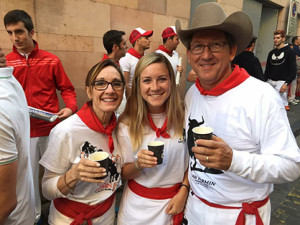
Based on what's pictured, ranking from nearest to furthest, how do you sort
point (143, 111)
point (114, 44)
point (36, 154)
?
point (143, 111) < point (36, 154) < point (114, 44)

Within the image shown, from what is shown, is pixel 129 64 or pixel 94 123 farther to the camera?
pixel 129 64

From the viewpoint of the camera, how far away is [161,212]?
6.23 feet

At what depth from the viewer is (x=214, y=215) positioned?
1.67 meters

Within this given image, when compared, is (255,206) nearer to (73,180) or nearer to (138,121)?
(138,121)

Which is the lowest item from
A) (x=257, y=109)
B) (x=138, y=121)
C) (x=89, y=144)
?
(x=89, y=144)

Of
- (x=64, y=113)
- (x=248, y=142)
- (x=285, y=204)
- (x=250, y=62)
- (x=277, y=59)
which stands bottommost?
(x=285, y=204)

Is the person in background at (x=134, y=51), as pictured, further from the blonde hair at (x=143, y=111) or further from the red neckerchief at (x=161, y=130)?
the red neckerchief at (x=161, y=130)

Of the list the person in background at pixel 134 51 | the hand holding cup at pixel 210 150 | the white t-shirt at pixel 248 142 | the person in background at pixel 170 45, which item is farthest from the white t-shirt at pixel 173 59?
the hand holding cup at pixel 210 150

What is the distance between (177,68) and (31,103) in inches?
128

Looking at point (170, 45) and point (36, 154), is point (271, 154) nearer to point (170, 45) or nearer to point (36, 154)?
point (36, 154)

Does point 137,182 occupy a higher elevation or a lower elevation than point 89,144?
lower

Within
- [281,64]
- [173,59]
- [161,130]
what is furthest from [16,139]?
[281,64]

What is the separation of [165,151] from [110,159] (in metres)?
0.46

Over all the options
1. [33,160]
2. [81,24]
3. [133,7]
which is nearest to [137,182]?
[33,160]
